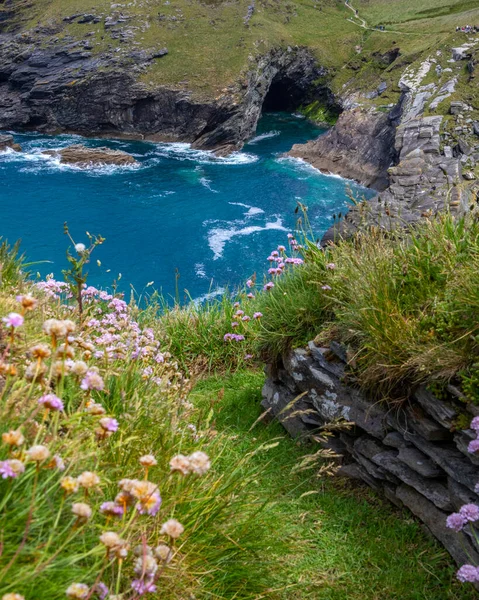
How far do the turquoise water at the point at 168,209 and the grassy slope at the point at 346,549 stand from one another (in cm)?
2209

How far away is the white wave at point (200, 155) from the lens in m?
49.2

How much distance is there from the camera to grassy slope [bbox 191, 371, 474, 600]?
11.2ft

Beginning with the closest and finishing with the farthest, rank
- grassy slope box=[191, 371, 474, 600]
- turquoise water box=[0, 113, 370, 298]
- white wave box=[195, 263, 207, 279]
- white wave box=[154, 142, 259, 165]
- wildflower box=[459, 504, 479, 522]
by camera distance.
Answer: wildflower box=[459, 504, 479, 522], grassy slope box=[191, 371, 474, 600], white wave box=[195, 263, 207, 279], turquoise water box=[0, 113, 370, 298], white wave box=[154, 142, 259, 165]

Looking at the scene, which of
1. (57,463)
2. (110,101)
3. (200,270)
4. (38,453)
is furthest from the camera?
(110,101)

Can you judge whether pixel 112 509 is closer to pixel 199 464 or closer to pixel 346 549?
pixel 199 464

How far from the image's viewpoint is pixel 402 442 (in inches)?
173

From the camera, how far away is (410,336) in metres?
4.31

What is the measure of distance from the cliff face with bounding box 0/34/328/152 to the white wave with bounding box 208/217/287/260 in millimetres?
20494

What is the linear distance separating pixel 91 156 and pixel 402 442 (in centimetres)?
4698

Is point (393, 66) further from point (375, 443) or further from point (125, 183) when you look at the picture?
point (375, 443)

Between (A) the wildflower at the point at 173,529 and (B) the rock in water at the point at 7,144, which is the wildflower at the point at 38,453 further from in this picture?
(B) the rock in water at the point at 7,144

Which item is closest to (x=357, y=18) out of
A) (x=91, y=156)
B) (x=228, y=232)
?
(x=91, y=156)

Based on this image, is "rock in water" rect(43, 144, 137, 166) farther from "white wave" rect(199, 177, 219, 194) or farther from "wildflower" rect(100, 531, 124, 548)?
"wildflower" rect(100, 531, 124, 548)

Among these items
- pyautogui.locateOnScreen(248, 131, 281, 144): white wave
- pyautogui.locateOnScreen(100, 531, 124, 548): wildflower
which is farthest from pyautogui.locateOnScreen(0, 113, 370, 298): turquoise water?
pyautogui.locateOnScreen(100, 531, 124, 548): wildflower
